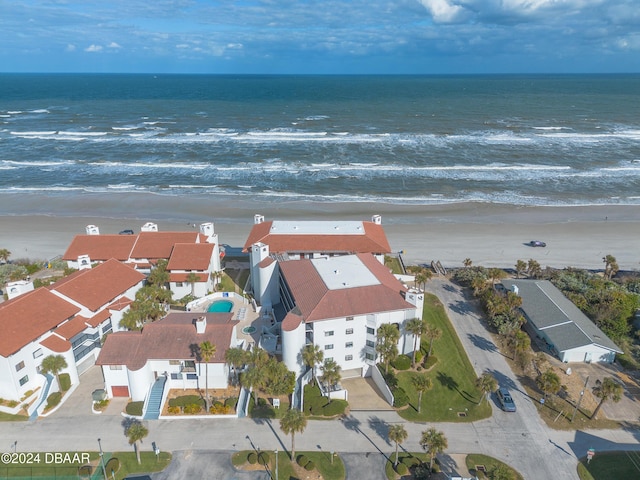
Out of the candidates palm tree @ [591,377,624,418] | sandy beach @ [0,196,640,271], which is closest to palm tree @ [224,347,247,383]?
palm tree @ [591,377,624,418]

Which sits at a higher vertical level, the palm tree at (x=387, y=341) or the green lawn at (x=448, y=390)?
the palm tree at (x=387, y=341)

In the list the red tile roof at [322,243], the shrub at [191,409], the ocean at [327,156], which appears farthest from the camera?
the ocean at [327,156]

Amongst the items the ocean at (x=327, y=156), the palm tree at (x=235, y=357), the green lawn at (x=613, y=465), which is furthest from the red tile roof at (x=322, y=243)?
the ocean at (x=327, y=156)

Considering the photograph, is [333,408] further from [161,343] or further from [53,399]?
[53,399]

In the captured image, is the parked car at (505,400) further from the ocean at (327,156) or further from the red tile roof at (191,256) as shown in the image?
the ocean at (327,156)

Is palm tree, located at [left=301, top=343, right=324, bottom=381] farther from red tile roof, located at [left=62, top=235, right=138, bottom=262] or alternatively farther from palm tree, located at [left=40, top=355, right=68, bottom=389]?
red tile roof, located at [left=62, top=235, right=138, bottom=262]

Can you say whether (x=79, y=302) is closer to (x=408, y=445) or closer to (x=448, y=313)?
(x=408, y=445)

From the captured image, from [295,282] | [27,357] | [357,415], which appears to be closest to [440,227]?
[295,282]
